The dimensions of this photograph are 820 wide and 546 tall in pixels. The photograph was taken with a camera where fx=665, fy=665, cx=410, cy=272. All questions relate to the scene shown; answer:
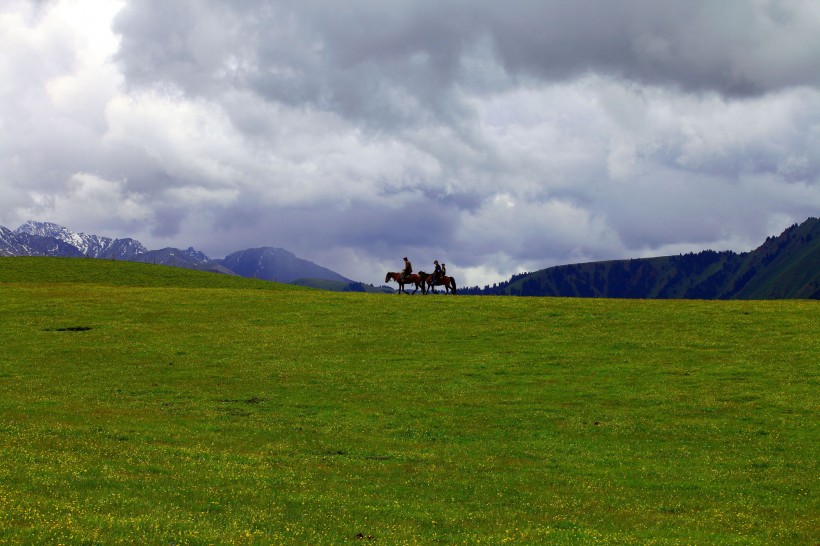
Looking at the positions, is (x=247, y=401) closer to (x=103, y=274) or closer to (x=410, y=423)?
(x=410, y=423)

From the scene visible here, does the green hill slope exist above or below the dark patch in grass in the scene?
above

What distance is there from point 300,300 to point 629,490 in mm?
52044

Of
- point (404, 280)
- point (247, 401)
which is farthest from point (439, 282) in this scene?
point (247, 401)

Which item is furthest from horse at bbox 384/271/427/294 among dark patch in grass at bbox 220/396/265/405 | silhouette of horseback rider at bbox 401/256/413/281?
dark patch in grass at bbox 220/396/265/405

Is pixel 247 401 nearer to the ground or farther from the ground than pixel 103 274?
nearer to the ground

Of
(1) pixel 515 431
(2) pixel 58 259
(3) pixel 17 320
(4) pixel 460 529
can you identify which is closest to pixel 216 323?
(3) pixel 17 320

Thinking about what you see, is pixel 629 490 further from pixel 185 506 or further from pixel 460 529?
pixel 185 506

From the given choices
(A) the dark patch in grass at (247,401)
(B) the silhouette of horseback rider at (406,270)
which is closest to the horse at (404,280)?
(B) the silhouette of horseback rider at (406,270)

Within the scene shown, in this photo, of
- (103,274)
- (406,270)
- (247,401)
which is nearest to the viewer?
(247,401)

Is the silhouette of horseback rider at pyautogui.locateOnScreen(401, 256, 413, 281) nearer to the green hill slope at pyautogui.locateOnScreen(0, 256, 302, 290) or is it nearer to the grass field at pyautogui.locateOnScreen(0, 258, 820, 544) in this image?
the grass field at pyautogui.locateOnScreen(0, 258, 820, 544)

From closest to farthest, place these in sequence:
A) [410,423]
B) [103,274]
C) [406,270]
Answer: [410,423] → [406,270] → [103,274]

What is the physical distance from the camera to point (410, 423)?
33094mm

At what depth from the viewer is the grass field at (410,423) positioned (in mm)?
18953

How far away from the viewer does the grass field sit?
19.0 metres
